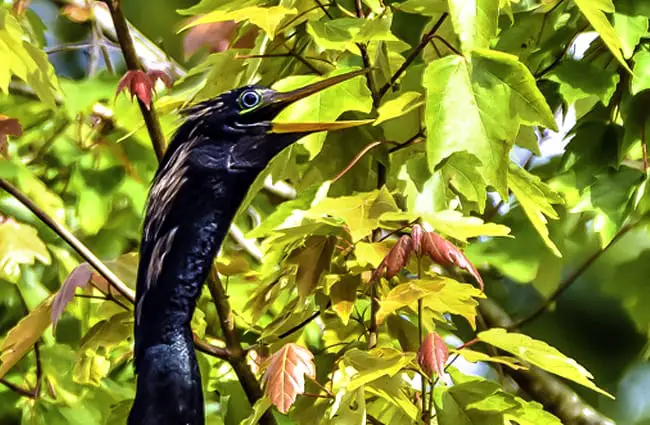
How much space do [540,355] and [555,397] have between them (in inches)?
38.2

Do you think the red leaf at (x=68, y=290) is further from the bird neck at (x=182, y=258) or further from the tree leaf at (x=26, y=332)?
the bird neck at (x=182, y=258)

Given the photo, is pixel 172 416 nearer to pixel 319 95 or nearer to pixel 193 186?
pixel 193 186

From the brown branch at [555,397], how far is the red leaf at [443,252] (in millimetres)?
1041

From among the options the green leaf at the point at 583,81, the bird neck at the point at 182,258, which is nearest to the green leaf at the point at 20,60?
the bird neck at the point at 182,258

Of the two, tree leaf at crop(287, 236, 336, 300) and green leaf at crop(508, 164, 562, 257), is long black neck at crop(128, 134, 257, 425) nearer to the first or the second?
tree leaf at crop(287, 236, 336, 300)

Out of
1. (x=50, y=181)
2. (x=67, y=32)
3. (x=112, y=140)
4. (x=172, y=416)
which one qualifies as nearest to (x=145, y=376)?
(x=172, y=416)

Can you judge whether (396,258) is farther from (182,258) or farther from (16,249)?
(16,249)

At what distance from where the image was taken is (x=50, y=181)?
2.27 m

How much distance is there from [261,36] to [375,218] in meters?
0.30

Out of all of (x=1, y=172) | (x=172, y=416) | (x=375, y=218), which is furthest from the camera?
(x=1, y=172)

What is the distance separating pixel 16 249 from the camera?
65.2 inches

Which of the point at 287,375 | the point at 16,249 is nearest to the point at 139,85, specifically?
the point at 287,375

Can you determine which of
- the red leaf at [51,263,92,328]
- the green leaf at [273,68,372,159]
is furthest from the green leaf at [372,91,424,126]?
the red leaf at [51,263,92,328]

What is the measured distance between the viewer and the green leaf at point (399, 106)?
1153mm
